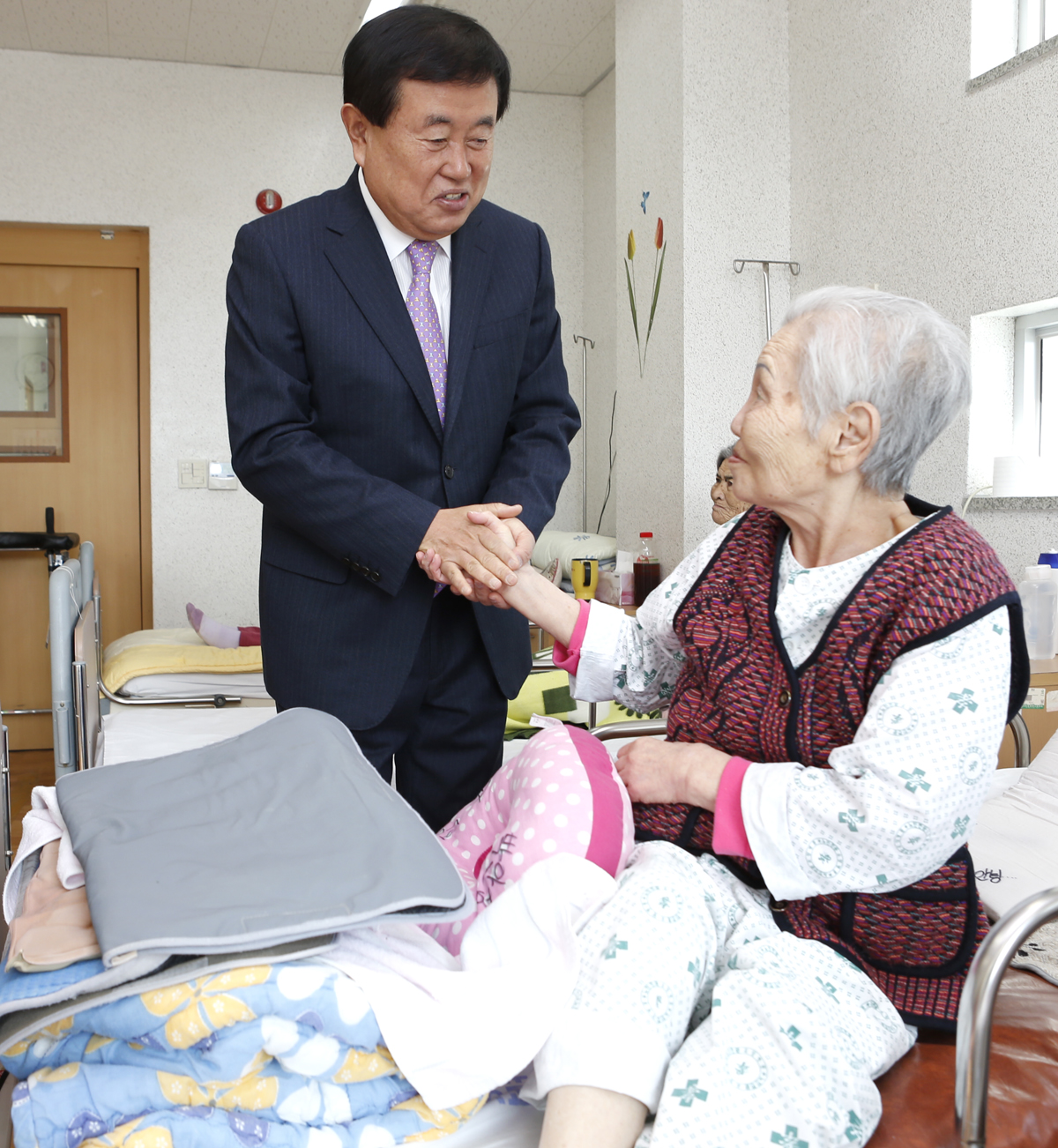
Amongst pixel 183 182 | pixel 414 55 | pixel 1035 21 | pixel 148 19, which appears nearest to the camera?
pixel 414 55

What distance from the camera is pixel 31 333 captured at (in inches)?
194

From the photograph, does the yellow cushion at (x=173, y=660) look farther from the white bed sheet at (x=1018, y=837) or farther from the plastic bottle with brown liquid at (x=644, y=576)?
the white bed sheet at (x=1018, y=837)

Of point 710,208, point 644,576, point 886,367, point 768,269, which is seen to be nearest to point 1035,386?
point 768,269

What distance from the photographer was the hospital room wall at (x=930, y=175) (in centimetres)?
259

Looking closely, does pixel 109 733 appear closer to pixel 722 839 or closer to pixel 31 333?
pixel 722 839

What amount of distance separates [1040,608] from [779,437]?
5.04 feet

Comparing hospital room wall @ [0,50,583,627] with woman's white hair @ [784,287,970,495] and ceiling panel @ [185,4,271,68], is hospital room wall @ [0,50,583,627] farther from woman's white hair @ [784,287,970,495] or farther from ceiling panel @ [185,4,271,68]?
woman's white hair @ [784,287,970,495]

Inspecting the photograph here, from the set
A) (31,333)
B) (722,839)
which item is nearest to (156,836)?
(722,839)

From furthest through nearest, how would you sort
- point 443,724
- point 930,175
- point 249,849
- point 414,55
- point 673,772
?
point 930,175, point 443,724, point 414,55, point 673,772, point 249,849

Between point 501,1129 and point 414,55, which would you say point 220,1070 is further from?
point 414,55

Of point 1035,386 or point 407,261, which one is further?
point 1035,386

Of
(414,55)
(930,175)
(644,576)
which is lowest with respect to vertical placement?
(644,576)

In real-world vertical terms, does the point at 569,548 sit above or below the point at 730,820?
above

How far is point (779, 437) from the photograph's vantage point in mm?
1237
